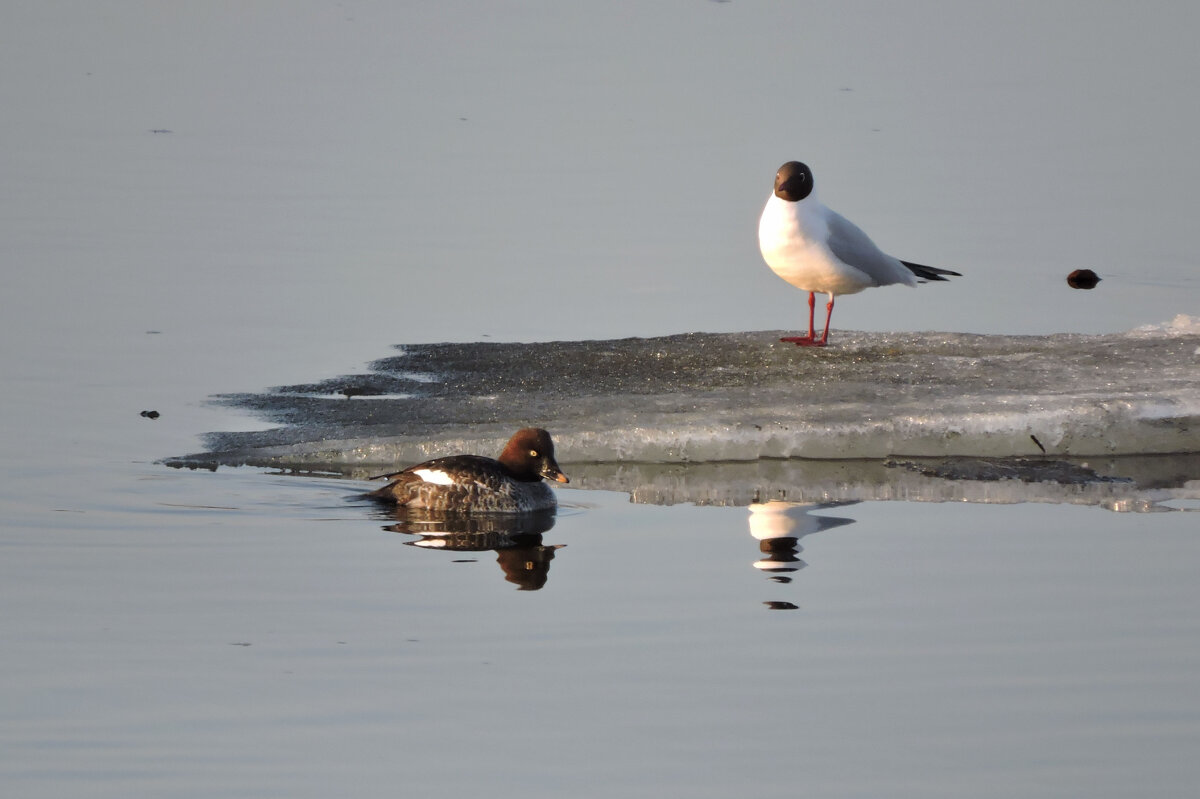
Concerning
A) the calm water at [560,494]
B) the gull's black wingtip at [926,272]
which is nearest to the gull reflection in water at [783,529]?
the calm water at [560,494]

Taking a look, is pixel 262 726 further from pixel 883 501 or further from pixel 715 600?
pixel 883 501

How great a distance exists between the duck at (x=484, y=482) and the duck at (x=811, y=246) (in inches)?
103

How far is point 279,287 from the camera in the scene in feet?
36.0

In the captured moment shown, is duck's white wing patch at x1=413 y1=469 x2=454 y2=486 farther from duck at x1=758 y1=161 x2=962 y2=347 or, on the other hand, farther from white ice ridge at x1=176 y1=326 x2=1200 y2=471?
duck at x1=758 y1=161 x2=962 y2=347

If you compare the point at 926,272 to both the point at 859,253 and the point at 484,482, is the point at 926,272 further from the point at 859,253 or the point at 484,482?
the point at 484,482

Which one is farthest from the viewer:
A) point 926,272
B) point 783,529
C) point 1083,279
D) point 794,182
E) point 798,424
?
point 1083,279

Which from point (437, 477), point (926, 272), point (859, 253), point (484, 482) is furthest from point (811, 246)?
point (437, 477)

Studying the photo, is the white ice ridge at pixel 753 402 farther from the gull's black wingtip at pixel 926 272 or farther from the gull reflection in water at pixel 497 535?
the gull reflection in water at pixel 497 535

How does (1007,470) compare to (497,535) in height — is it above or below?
above

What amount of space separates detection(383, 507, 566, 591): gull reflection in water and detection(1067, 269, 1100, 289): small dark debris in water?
18.1 feet

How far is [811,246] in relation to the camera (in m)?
9.43

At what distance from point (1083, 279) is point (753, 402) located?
164 inches

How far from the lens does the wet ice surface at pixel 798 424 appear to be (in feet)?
24.6

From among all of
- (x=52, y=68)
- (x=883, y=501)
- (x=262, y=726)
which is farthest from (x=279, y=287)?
(x=52, y=68)
